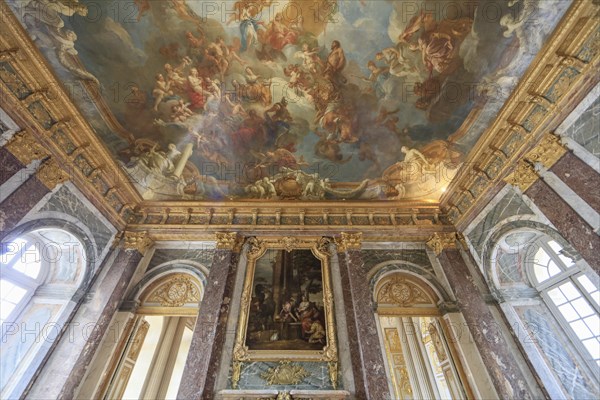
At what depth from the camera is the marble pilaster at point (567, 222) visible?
510 centimetres

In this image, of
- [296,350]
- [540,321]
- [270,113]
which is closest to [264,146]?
[270,113]

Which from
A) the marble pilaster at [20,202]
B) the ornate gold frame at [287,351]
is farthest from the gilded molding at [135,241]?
the ornate gold frame at [287,351]

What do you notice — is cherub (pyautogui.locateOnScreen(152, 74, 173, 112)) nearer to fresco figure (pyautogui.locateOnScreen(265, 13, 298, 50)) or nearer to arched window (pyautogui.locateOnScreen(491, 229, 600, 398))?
fresco figure (pyautogui.locateOnScreen(265, 13, 298, 50))

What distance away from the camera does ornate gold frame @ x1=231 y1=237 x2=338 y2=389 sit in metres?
6.68

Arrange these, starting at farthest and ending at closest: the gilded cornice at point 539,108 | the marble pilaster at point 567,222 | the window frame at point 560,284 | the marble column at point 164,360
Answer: the marble column at point 164,360 → the window frame at point 560,284 → the gilded cornice at point 539,108 → the marble pilaster at point 567,222

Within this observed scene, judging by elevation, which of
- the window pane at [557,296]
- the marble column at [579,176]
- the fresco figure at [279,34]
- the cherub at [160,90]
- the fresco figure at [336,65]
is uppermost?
the fresco figure at [279,34]

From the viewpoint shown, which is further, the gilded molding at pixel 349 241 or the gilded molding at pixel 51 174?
the gilded molding at pixel 349 241

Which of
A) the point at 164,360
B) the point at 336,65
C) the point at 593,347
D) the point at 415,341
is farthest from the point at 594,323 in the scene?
the point at 164,360

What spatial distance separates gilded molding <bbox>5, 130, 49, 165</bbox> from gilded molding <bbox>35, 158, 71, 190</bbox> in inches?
8.3

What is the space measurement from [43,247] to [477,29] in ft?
40.9

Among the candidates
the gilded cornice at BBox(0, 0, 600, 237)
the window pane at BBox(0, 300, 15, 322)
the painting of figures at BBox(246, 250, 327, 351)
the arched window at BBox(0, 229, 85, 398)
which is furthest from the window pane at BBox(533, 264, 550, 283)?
the window pane at BBox(0, 300, 15, 322)

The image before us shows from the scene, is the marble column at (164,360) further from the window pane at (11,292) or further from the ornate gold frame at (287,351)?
the ornate gold frame at (287,351)

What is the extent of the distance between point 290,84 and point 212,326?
23.2 feet

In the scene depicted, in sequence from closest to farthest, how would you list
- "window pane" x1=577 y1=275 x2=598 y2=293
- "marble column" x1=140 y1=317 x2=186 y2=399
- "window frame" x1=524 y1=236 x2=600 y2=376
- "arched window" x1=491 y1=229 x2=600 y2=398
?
"arched window" x1=491 y1=229 x2=600 y2=398
"window frame" x1=524 y1=236 x2=600 y2=376
"window pane" x1=577 y1=275 x2=598 y2=293
"marble column" x1=140 y1=317 x2=186 y2=399
